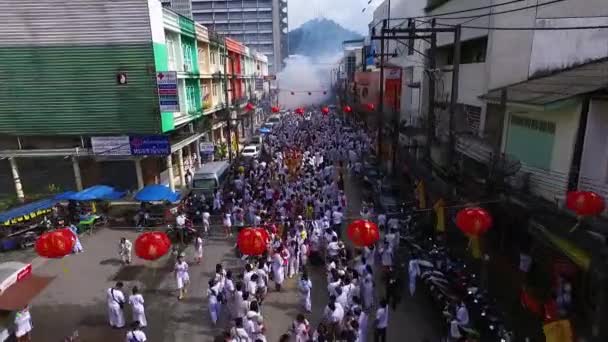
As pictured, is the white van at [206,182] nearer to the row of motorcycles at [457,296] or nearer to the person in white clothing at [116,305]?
the person in white clothing at [116,305]

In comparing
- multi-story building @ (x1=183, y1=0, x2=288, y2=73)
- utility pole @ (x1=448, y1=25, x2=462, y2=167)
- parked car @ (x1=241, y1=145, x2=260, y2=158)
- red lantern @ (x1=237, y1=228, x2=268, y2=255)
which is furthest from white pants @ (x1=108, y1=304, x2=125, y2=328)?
multi-story building @ (x1=183, y1=0, x2=288, y2=73)

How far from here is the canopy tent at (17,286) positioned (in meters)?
8.65

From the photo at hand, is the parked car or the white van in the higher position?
the white van

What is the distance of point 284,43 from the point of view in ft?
324

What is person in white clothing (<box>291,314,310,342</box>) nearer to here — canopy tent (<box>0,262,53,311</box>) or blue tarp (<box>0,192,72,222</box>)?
canopy tent (<box>0,262,53,311</box>)

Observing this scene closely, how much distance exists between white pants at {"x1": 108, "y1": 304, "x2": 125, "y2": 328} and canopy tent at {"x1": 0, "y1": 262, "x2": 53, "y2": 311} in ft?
4.83

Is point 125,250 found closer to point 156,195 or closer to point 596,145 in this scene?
point 156,195

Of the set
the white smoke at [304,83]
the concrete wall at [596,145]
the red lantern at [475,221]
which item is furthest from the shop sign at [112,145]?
the white smoke at [304,83]

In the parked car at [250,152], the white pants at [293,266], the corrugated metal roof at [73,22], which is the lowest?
the white pants at [293,266]

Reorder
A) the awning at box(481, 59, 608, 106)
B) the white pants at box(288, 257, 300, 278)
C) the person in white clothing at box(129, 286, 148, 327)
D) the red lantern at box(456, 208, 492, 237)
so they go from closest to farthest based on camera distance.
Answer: the red lantern at box(456, 208, 492, 237)
the awning at box(481, 59, 608, 106)
the person in white clothing at box(129, 286, 148, 327)
the white pants at box(288, 257, 300, 278)

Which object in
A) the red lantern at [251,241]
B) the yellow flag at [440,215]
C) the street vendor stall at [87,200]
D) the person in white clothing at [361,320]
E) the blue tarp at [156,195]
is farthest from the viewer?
the street vendor stall at [87,200]

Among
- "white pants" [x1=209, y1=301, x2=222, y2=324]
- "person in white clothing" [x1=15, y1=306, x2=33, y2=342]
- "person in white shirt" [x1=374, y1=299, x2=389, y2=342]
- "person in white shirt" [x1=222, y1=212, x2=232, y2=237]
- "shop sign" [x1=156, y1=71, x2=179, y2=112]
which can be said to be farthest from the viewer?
"shop sign" [x1=156, y1=71, x2=179, y2=112]

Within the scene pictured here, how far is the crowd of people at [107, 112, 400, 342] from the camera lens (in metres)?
8.67

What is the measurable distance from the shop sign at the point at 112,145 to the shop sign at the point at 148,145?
311 mm
